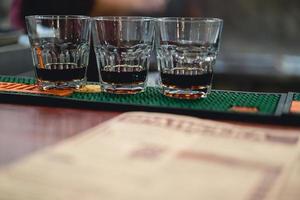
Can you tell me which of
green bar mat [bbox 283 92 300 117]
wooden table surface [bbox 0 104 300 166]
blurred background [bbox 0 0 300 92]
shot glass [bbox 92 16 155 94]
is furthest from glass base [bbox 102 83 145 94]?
blurred background [bbox 0 0 300 92]

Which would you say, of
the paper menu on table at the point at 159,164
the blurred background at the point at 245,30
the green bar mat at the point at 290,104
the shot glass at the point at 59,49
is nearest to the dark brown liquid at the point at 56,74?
the shot glass at the point at 59,49

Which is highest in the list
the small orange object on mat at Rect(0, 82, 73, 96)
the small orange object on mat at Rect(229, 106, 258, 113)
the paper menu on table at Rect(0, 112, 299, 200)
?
the paper menu on table at Rect(0, 112, 299, 200)

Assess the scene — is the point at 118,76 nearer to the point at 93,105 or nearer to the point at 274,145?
the point at 93,105

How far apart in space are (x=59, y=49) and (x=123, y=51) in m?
0.13

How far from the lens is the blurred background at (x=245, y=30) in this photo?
259 cm

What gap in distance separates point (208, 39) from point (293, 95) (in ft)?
0.62

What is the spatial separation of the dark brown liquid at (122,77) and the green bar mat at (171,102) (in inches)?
1.1

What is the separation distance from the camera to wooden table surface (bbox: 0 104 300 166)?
2.24 ft

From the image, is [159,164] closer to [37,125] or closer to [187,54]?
[37,125]

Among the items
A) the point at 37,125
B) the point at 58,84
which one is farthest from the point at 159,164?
the point at 58,84

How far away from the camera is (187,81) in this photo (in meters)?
0.97

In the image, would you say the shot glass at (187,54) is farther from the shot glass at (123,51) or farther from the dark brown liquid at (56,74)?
the dark brown liquid at (56,74)

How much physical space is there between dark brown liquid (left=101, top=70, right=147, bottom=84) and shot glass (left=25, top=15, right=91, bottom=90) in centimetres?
7

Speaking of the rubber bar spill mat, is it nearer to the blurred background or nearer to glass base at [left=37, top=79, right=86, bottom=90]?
glass base at [left=37, top=79, right=86, bottom=90]
